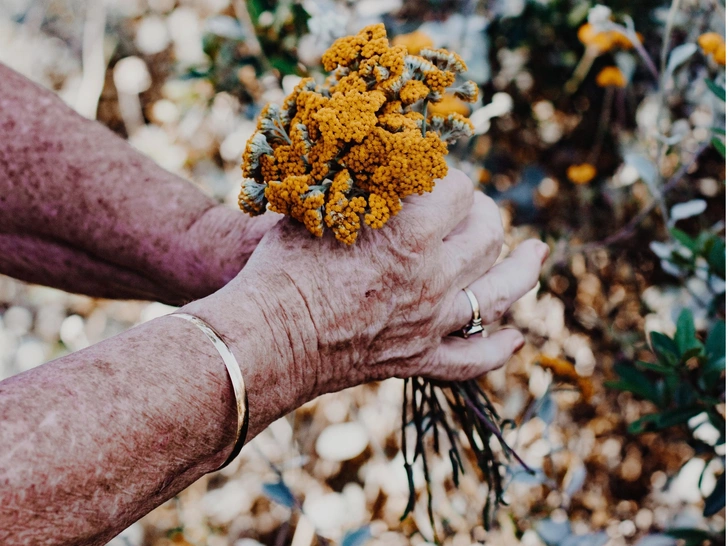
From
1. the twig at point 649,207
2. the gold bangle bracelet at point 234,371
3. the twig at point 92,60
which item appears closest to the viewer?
the gold bangle bracelet at point 234,371

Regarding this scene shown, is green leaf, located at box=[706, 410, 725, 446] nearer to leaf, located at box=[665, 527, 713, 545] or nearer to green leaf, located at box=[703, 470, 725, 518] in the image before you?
green leaf, located at box=[703, 470, 725, 518]

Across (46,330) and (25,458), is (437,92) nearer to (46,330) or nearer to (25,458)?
(25,458)

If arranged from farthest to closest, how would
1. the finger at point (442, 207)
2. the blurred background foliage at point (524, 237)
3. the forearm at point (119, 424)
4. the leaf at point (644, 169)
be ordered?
the blurred background foliage at point (524, 237)
the leaf at point (644, 169)
the finger at point (442, 207)
the forearm at point (119, 424)

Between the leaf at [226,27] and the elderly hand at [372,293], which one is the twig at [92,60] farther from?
the elderly hand at [372,293]

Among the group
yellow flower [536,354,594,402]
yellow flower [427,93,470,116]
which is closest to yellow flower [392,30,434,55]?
yellow flower [427,93,470,116]

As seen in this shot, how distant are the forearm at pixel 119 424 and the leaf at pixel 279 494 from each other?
50 cm

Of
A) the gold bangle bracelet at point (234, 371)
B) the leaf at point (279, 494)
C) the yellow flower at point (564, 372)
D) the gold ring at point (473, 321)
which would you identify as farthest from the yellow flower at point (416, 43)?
the leaf at point (279, 494)

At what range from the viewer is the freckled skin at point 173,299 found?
637 millimetres

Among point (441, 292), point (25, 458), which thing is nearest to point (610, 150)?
point (441, 292)

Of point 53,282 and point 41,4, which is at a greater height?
point 41,4

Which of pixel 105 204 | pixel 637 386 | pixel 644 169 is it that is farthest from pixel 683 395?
pixel 105 204

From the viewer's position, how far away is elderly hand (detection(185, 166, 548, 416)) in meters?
0.82

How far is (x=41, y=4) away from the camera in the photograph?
2.36 meters

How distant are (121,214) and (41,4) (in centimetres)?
188
